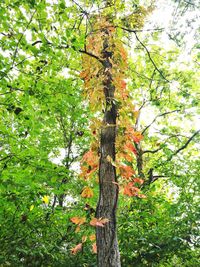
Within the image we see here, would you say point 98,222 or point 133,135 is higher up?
point 133,135

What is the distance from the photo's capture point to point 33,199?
3752 millimetres

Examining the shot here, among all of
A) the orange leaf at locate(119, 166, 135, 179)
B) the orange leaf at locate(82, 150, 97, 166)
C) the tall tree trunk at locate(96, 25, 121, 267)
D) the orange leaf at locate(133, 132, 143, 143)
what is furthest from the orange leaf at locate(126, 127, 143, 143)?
the orange leaf at locate(82, 150, 97, 166)

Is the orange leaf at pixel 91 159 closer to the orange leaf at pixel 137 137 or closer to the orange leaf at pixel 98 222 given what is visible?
the orange leaf at pixel 137 137

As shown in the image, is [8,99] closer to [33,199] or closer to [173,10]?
[33,199]

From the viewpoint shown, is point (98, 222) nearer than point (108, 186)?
Yes

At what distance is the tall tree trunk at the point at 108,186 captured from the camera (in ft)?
7.44

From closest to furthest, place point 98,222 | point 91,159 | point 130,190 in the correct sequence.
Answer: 1. point 98,222
2. point 130,190
3. point 91,159

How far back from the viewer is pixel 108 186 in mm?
2445

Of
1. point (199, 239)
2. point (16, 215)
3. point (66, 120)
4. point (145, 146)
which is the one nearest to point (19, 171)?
point (16, 215)

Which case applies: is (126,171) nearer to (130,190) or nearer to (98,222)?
(130,190)

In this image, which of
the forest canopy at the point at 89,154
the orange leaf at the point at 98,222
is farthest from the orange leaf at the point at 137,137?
the orange leaf at the point at 98,222

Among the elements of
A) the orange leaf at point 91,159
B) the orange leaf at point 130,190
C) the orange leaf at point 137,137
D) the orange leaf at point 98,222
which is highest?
the orange leaf at point 137,137

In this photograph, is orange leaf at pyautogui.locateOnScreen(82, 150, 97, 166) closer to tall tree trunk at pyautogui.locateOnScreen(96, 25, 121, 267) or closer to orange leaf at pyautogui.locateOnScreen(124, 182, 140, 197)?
tall tree trunk at pyautogui.locateOnScreen(96, 25, 121, 267)

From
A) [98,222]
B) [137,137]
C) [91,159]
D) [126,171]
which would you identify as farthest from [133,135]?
[98,222]
